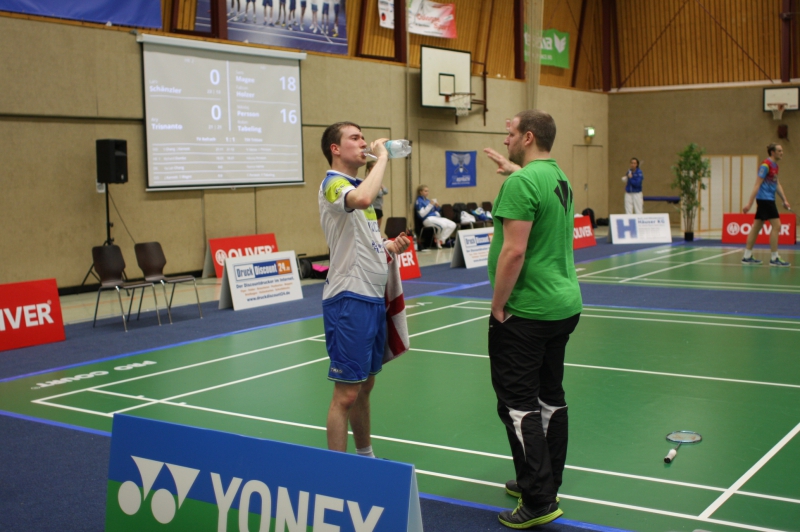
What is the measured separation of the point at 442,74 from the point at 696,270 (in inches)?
323

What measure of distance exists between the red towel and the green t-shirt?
2.05ft

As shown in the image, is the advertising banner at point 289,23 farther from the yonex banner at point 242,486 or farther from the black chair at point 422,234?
the yonex banner at point 242,486

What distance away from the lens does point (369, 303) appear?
3.97m

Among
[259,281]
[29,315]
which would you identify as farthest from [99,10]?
[29,315]

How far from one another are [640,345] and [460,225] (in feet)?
40.0

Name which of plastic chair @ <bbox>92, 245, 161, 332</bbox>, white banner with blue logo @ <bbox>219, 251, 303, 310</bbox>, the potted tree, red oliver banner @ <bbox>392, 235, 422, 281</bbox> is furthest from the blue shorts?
the potted tree

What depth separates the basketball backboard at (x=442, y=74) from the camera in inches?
746

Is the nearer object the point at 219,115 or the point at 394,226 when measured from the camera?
the point at 219,115

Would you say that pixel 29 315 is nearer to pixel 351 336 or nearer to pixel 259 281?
pixel 259 281

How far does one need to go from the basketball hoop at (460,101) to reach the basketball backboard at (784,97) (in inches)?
354

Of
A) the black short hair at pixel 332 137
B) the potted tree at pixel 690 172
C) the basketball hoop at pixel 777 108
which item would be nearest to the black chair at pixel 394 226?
the potted tree at pixel 690 172

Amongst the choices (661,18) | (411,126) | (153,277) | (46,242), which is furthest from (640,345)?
(661,18)

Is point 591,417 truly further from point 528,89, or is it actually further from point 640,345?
point 528,89

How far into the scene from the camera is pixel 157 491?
3242 millimetres
